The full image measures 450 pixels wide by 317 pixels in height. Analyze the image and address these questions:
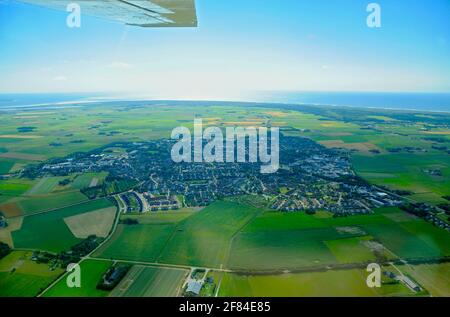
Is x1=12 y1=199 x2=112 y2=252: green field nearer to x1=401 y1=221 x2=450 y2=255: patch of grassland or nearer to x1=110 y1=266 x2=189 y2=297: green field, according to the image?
x1=110 y1=266 x2=189 y2=297: green field

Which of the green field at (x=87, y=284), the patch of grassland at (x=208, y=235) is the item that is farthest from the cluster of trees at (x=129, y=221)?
the green field at (x=87, y=284)

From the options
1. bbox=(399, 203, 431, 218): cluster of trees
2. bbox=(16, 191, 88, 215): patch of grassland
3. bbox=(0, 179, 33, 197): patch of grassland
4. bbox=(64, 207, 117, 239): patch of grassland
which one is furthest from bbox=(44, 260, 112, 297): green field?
bbox=(399, 203, 431, 218): cluster of trees

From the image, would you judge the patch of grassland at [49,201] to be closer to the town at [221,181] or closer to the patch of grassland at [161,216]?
the town at [221,181]

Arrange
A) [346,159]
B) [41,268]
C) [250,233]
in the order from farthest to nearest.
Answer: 1. [346,159]
2. [250,233]
3. [41,268]

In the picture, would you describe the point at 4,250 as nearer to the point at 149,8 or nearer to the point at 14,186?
the point at 14,186
